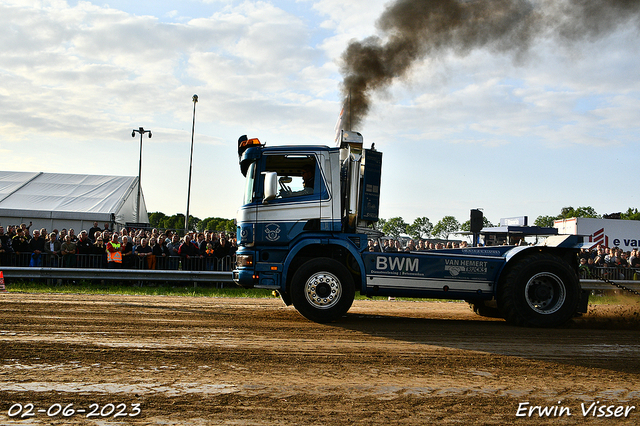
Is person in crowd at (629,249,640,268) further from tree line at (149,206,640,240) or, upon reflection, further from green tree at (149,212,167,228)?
green tree at (149,212,167,228)

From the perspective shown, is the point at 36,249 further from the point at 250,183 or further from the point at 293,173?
the point at 293,173

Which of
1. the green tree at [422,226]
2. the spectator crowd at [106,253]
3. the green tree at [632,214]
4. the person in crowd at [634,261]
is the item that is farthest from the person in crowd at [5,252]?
the green tree at [632,214]

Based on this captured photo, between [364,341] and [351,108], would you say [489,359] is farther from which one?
[351,108]

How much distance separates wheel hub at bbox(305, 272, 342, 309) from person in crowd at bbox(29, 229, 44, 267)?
10.9m

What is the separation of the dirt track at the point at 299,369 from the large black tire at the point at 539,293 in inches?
12.4

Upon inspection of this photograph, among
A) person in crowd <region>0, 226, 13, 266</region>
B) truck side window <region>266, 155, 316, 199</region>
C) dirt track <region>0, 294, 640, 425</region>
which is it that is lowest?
dirt track <region>0, 294, 640, 425</region>

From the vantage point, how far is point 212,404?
4.16 m

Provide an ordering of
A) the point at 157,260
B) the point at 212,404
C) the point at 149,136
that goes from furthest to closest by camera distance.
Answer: the point at 149,136 < the point at 157,260 < the point at 212,404

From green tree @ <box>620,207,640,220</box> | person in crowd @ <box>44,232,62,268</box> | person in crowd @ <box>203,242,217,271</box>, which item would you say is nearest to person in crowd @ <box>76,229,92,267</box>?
person in crowd @ <box>44,232,62,268</box>

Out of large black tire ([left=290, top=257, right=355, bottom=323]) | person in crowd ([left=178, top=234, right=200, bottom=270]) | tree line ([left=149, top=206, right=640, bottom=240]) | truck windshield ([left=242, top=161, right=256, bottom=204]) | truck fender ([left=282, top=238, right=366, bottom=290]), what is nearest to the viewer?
large black tire ([left=290, top=257, right=355, bottom=323])

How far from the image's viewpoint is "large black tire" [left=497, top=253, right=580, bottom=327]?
8711 millimetres

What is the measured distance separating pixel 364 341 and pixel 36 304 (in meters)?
6.37

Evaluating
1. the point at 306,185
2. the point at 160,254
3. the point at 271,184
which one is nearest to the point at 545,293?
the point at 306,185

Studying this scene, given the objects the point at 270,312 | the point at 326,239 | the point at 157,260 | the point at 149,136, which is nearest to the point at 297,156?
the point at 326,239
